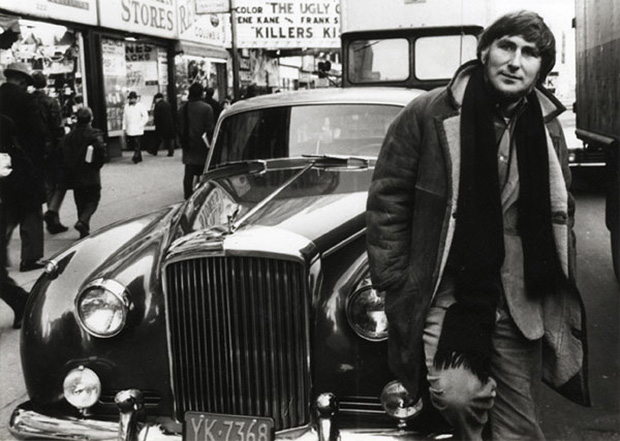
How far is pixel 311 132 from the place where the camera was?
4.88 m

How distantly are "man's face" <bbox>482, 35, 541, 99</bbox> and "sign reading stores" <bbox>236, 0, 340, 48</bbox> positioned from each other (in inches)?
693

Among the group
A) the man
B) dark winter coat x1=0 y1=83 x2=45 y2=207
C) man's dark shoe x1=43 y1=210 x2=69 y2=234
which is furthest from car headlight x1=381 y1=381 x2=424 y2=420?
man's dark shoe x1=43 y1=210 x2=69 y2=234

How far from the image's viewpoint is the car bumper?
304cm

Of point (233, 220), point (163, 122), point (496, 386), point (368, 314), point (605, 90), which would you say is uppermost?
point (605, 90)

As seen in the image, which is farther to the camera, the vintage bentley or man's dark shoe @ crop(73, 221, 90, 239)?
man's dark shoe @ crop(73, 221, 90, 239)

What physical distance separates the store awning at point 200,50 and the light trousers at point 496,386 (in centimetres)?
2108

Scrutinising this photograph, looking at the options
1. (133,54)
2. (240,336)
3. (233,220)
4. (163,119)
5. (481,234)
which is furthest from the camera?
(133,54)

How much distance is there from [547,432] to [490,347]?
158cm

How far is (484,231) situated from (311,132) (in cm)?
246

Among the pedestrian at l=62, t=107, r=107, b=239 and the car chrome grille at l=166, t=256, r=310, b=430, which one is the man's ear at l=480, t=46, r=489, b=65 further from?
the pedestrian at l=62, t=107, r=107, b=239

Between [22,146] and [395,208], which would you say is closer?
[395,208]

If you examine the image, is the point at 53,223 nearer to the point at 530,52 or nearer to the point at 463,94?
the point at 463,94

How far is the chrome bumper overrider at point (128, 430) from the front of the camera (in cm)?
303

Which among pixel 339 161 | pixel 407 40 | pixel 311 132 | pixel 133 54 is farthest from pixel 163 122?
pixel 339 161
